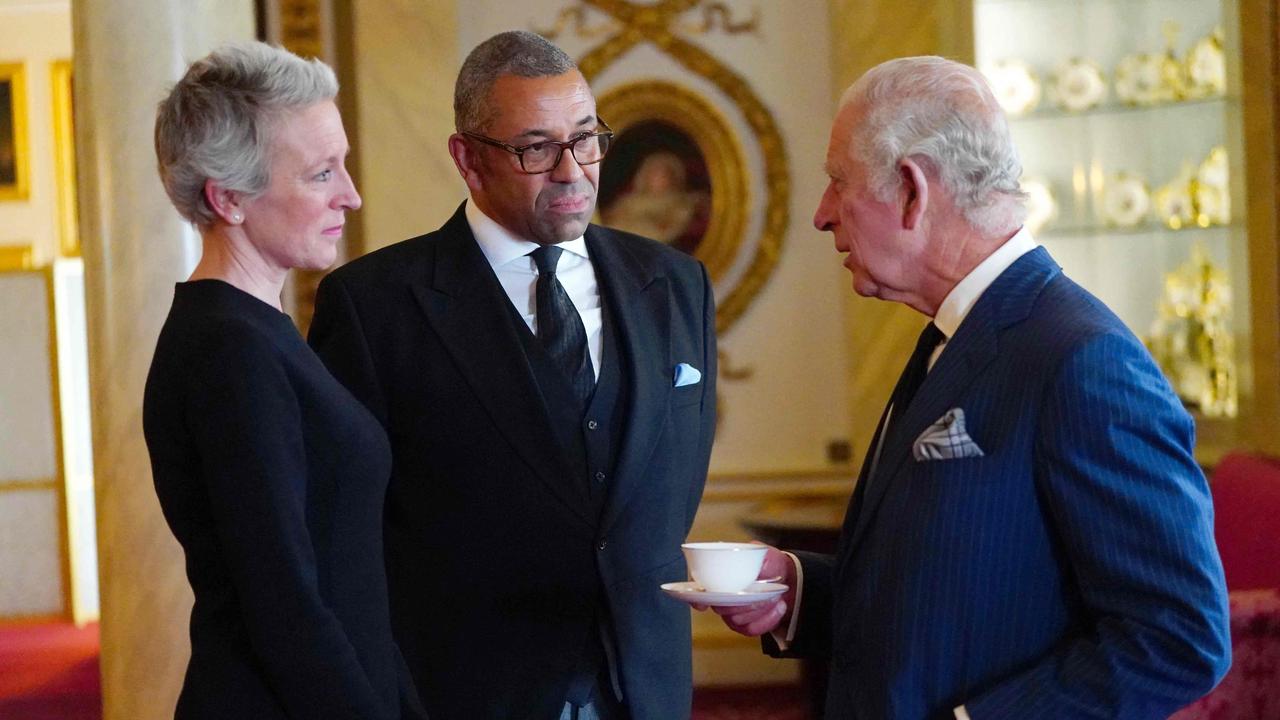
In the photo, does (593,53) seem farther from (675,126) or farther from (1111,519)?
(1111,519)

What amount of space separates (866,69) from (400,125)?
6.16 feet

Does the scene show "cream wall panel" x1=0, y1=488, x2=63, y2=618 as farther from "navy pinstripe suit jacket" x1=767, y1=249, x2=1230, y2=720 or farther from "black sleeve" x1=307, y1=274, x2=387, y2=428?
"navy pinstripe suit jacket" x1=767, y1=249, x2=1230, y2=720

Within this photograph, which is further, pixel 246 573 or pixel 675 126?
pixel 675 126

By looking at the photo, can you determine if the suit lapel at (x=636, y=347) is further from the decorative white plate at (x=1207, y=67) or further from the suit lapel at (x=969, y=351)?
the decorative white plate at (x=1207, y=67)

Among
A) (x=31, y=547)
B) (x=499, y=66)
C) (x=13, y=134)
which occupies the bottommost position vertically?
(x=31, y=547)

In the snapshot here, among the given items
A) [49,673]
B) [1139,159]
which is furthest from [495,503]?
[49,673]

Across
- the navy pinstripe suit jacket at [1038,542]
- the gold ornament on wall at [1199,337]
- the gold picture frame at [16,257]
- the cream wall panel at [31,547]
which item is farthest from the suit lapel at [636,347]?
the gold picture frame at [16,257]

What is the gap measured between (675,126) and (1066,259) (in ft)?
5.70

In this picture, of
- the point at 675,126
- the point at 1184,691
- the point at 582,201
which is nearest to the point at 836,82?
the point at 675,126

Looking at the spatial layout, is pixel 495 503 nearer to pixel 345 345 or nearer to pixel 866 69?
pixel 345 345

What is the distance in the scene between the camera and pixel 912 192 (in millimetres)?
1652

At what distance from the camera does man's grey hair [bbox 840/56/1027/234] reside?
1609mm

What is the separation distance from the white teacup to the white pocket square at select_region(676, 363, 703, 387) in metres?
0.69

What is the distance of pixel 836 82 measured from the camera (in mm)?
5781
